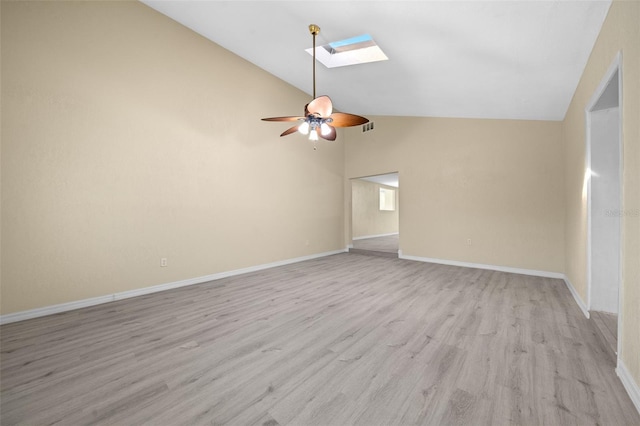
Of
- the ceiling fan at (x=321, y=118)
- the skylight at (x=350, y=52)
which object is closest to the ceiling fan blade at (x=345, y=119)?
the ceiling fan at (x=321, y=118)

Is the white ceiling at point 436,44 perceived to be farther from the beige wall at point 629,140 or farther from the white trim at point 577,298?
the white trim at point 577,298

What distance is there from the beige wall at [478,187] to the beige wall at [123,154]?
3.06m

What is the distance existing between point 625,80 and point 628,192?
0.76m

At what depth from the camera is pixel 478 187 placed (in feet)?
17.5

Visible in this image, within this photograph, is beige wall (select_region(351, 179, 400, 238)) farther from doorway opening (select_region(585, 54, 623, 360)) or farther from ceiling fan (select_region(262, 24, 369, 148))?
doorway opening (select_region(585, 54, 623, 360))

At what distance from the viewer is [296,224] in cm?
595

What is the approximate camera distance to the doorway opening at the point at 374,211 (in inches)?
393

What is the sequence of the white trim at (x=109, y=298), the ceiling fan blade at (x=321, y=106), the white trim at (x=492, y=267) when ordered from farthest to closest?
the white trim at (x=492, y=267), the ceiling fan blade at (x=321, y=106), the white trim at (x=109, y=298)

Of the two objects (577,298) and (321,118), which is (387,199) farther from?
(321,118)

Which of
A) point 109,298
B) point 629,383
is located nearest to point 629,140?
A: point 629,383

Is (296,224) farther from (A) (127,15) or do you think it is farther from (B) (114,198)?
(A) (127,15)

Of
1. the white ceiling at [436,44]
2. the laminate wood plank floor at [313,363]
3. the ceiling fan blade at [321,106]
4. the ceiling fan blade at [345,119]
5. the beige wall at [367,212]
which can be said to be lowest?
the laminate wood plank floor at [313,363]

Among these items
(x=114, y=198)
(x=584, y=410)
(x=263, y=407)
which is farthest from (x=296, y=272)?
(x=584, y=410)

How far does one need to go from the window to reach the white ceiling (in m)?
6.59
